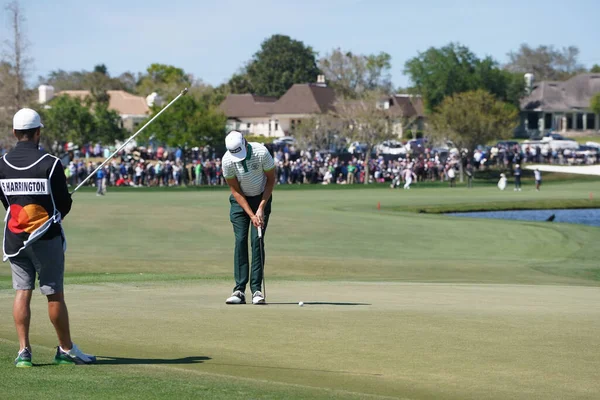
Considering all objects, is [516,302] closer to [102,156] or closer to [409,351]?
[409,351]

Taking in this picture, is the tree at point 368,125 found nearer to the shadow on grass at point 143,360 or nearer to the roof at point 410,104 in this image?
the roof at point 410,104

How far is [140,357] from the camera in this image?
345 inches

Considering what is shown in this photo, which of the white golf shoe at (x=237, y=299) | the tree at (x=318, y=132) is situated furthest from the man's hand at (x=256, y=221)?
the tree at (x=318, y=132)

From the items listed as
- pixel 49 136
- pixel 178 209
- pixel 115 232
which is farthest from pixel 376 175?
pixel 115 232

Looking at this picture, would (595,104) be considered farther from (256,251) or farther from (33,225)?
(33,225)

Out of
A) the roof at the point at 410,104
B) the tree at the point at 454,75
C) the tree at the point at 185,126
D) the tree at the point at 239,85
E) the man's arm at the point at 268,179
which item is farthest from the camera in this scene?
the tree at the point at 239,85

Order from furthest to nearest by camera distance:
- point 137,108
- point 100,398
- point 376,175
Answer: point 137,108 → point 376,175 → point 100,398

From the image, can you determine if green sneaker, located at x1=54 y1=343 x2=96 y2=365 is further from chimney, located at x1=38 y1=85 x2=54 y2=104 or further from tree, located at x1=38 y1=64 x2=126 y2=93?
tree, located at x1=38 y1=64 x2=126 y2=93

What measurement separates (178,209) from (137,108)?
99.7 meters

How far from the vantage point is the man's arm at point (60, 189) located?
8.31 metres

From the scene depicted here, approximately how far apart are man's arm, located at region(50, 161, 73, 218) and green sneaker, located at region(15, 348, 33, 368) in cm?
113

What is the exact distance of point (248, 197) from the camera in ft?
42.2

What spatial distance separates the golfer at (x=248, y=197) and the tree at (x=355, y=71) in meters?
133

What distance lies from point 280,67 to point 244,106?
72.4ft
